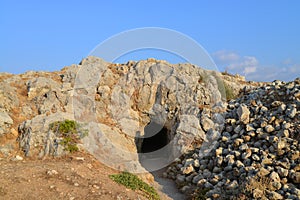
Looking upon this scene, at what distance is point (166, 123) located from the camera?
15.0 metres

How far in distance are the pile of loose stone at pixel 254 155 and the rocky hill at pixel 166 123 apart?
1.3 inches

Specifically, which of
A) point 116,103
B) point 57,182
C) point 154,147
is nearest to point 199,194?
point 57,182

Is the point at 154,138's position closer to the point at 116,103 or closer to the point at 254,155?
the point at 116,103

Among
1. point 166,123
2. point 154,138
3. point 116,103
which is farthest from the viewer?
point 154,138

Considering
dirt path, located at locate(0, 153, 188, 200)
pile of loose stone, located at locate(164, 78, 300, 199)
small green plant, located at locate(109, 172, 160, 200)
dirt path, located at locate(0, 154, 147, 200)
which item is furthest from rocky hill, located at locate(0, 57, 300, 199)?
small green plant, located at locate(109, 172, 160, 200)

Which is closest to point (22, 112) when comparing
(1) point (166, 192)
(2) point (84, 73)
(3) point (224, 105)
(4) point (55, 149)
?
(4) point (55, 149)

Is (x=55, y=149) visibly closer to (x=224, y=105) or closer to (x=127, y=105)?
(x=127, y=105)

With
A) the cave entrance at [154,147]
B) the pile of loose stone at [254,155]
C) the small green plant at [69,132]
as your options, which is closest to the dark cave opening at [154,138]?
the cave entrance at [154,147]

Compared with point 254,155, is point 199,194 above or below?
below

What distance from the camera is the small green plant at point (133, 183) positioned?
9.66 meters

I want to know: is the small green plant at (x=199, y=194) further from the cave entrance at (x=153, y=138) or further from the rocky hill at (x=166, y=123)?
the cave entrance at (x=153, y=138)

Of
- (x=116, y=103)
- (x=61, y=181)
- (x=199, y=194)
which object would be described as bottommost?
(x=199, y=194)

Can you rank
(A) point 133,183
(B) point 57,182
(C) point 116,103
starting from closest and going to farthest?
1. (B) point 57,182
2. (A) point 133,183
3. (C) point 116,103

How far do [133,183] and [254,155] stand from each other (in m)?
4.15
